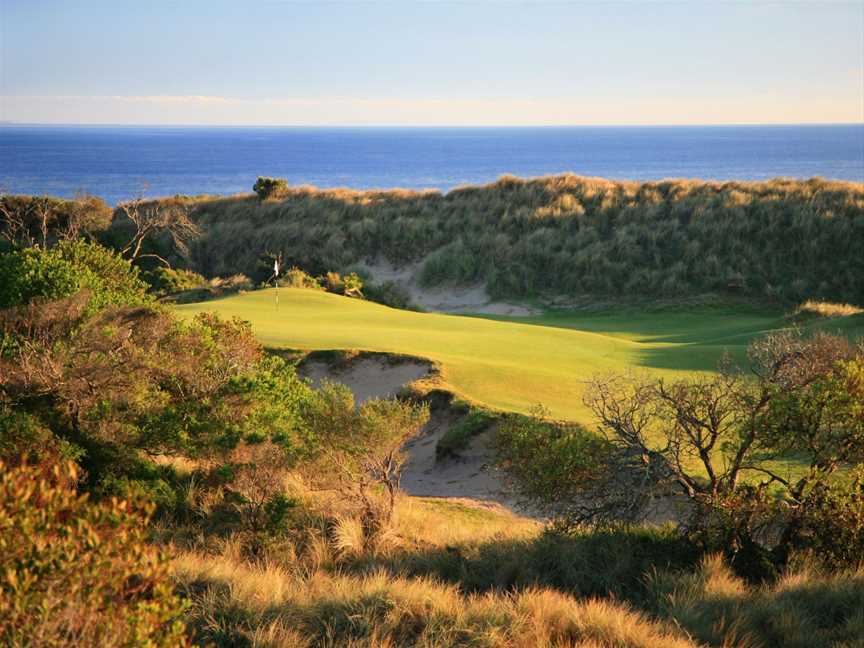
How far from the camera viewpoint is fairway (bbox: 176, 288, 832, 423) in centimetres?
1568

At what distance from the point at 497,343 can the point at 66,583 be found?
15.7m

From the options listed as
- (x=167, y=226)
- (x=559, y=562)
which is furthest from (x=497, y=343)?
(x=167, y=226)

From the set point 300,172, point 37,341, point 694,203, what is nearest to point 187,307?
point 37,341

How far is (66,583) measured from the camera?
434 centimetres

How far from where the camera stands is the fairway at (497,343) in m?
15.7

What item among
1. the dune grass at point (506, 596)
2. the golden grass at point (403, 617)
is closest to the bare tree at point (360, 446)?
the dune grass at point (506, 596)

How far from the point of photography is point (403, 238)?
40375 mm

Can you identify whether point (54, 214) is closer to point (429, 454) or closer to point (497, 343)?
point (497, 343)

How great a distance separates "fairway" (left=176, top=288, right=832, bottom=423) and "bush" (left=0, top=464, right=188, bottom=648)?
953 centimetres

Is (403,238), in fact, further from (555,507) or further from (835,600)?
(835,600)

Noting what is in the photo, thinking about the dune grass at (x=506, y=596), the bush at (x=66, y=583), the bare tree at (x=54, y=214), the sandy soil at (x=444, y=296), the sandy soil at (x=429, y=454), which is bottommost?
the sandy soil at (x=444, y=296)

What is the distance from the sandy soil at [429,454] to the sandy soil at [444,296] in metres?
16.4

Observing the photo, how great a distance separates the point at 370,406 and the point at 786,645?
17.2 feet

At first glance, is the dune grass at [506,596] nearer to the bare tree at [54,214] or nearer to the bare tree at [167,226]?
the bare tree at [167,226]
